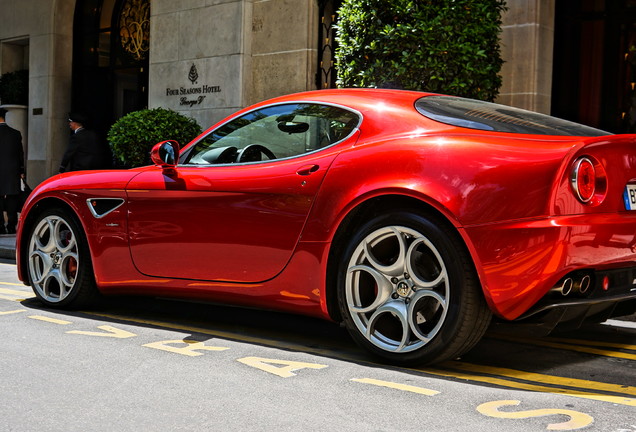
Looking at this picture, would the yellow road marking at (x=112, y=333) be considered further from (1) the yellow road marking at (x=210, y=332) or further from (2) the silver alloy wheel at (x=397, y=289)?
(2) the silver alloy wheel at (x=397, y=289)

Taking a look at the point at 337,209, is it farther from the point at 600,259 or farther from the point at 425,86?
the point at 425,86

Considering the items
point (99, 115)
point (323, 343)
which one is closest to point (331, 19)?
point (99, 115)

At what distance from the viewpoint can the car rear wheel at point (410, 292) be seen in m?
4.11

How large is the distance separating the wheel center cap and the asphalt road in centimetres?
37

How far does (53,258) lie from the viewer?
6125 millimetres

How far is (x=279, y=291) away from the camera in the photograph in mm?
4762

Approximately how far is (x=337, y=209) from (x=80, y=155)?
798 cm

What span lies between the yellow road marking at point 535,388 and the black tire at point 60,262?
2.67 m

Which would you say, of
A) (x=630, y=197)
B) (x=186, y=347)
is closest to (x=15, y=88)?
(x=186, y=347)

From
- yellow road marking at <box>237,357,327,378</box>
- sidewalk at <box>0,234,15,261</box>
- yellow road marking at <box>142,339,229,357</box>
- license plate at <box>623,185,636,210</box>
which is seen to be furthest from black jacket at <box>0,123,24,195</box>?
license plate at <box>623,185,636,210</box>

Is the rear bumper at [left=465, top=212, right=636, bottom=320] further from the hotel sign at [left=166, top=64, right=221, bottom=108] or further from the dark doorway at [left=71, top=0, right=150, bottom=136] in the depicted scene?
the dark doorway at [left=71, top=0, right=150, bottom=136]

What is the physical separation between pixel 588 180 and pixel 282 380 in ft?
5.43

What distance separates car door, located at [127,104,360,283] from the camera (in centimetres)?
474

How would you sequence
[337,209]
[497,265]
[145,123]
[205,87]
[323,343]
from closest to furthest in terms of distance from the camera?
[497,265] < [337,209] < [323,343] < [145,123] < [205,87]
